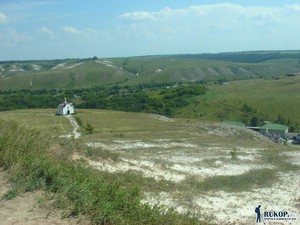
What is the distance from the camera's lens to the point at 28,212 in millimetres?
9289

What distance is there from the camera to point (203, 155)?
32750 mm

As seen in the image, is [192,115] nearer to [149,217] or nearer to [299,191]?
→ [299,191]

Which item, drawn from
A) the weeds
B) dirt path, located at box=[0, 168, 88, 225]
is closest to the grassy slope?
the weeds

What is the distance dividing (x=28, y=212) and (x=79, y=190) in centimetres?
128

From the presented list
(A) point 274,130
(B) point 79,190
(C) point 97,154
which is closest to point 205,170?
(C) point 97,154

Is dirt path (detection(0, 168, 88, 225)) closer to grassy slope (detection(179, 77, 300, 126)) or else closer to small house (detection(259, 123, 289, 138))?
small house (detection(259, 123, 289, 138))

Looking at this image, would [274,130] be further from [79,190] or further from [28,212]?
[28,212]

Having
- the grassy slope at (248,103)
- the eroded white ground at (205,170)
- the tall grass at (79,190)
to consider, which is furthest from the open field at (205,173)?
the grassy slope at (248,103)

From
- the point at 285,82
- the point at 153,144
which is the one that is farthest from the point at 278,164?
the point at 285,82

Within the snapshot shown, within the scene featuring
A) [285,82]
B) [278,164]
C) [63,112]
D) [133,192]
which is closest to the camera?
[133,192]

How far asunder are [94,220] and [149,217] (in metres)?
1.34

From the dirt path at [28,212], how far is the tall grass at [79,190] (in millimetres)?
281

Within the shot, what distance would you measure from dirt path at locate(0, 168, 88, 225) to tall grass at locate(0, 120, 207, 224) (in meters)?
0.28

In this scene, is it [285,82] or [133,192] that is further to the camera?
[285,82]
